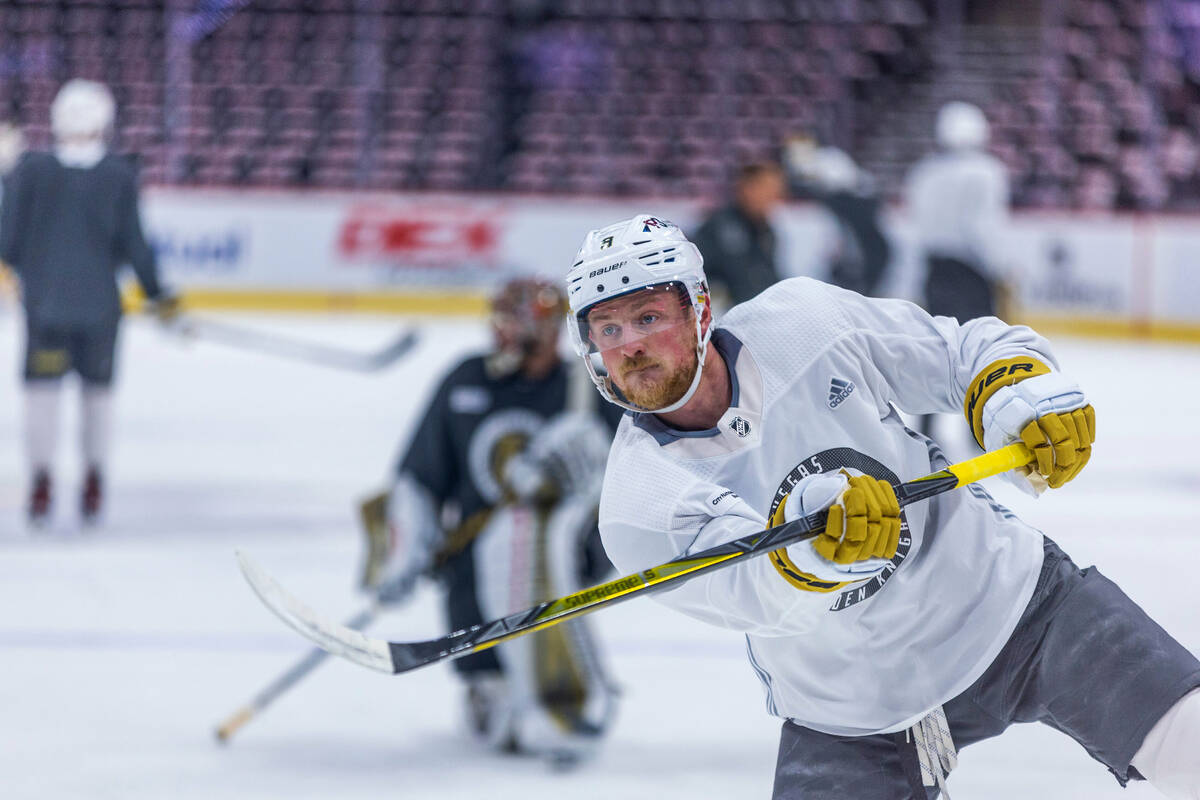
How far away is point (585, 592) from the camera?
72.6 inches

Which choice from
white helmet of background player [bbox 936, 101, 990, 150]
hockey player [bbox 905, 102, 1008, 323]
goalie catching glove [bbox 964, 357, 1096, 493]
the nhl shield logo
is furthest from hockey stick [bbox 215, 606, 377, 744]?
white helmet of background player [bbox 936, 101, 990, 150]

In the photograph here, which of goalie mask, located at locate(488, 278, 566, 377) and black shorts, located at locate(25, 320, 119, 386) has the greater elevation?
goalie mask, located at locate(488, 278, 566, 377)

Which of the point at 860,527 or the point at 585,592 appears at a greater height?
the point at 860,527

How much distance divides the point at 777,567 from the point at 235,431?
18.0 feet

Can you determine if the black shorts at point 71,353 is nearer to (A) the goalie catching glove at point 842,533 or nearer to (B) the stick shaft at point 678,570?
(B) the stick shaft at point 678,570

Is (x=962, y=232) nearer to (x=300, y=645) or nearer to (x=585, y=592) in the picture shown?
(x=300, y=645)

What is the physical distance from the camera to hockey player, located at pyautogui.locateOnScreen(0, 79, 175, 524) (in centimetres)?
510

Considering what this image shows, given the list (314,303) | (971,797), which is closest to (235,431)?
(314,303)

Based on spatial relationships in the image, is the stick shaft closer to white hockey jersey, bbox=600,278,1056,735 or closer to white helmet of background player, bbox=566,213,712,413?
white hockey jersey, bbox=600,278,1056,735

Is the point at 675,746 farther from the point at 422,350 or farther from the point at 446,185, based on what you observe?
the point at 446,185

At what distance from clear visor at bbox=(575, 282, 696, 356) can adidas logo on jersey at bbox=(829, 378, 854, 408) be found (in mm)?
175

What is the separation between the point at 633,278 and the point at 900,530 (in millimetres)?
406

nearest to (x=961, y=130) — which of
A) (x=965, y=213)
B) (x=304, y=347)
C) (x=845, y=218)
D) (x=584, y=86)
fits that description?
(x=965, y=213)

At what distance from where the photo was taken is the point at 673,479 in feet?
5.75
